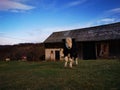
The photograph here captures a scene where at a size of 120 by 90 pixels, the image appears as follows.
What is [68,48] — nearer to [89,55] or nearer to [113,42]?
[113,42]

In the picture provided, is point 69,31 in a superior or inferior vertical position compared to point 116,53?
superior

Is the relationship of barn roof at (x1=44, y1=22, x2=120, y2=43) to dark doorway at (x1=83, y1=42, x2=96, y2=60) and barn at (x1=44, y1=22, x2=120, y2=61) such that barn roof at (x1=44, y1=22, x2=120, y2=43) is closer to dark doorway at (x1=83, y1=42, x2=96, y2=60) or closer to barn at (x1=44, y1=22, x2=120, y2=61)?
barn at (x1=44, y1=22, x2=120, y2=61)

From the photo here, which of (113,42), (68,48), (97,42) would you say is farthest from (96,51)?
(68,48)

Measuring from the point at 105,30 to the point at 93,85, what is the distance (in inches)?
852

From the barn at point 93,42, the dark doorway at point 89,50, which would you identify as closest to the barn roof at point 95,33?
the barn at point 93,42

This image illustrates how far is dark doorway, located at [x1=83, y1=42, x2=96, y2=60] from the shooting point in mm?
29061

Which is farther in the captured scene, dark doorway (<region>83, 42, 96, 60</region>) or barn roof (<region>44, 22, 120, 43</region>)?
dark doorway (<region>83, 42, 96, 60</region>)

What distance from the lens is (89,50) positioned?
29609 mm

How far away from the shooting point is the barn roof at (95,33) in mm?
26469

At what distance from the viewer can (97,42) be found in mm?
28156

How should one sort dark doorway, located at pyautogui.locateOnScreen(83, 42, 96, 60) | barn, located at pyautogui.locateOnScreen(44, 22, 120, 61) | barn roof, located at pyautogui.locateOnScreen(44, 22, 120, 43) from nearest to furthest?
barn, located at pyautogui.locateOnScreen(44, 22, 120, 61)
barn roof, located at pyautogui.locateOnScreen(44, 22, 120, 43)
dark doorway, located at pyautogui.locateOnScreen(83, 42, 96, 60)

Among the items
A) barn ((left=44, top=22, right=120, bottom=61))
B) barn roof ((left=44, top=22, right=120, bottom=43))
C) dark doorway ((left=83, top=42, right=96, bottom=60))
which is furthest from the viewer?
dark doorway ((left=83, top=42, right=96, bottom=60))

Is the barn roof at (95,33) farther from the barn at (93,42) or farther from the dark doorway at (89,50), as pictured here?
the dark doorway at (89,50)

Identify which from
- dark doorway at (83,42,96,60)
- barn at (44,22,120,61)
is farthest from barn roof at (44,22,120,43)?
dark doorway at (83,42,96,60)
